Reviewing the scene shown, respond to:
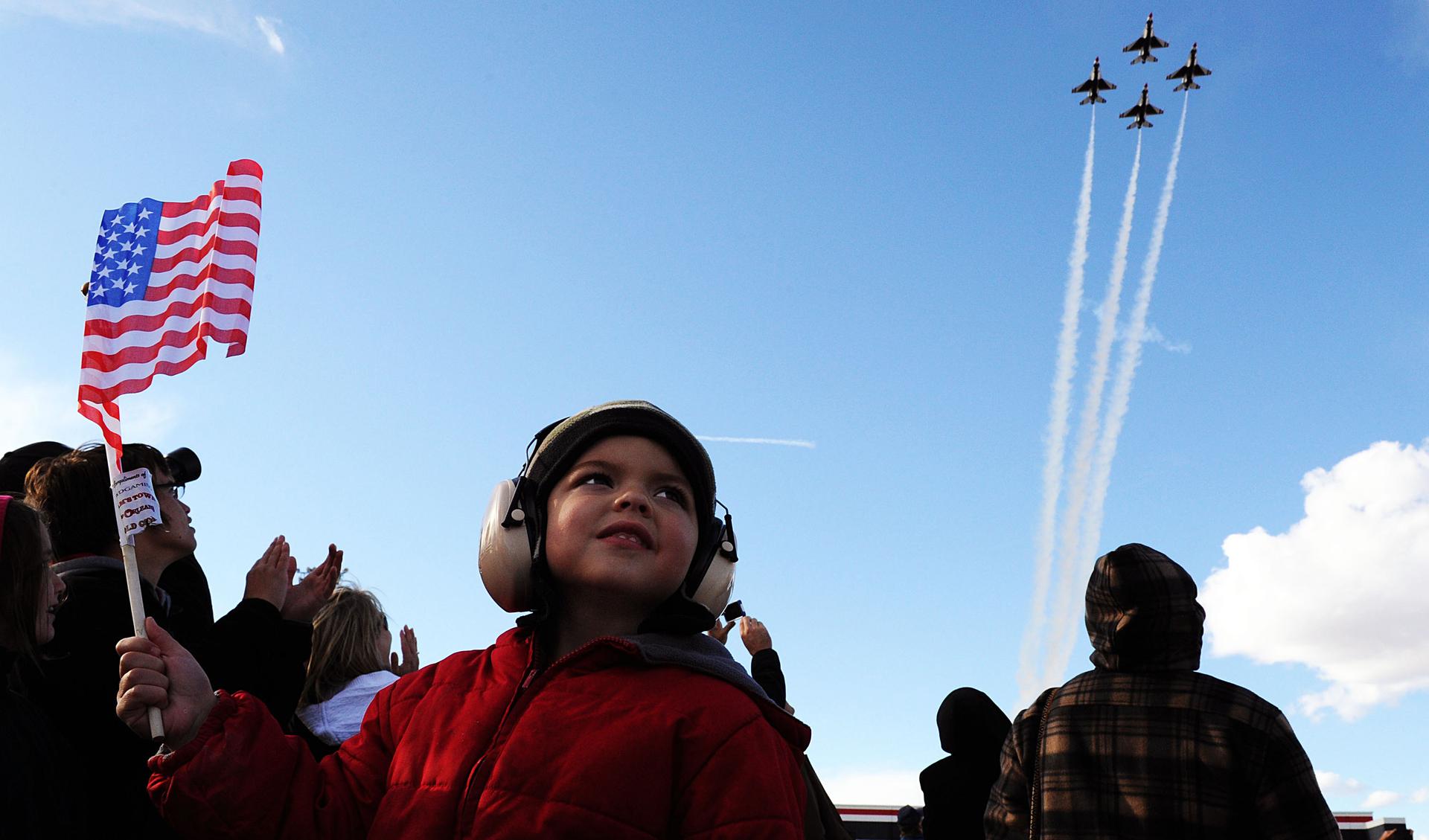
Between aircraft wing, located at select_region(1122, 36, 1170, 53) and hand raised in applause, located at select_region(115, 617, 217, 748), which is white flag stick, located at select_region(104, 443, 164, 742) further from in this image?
aircraft wing, located at select_region(1122, 36, 1170, 53)

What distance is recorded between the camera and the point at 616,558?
9.30ft

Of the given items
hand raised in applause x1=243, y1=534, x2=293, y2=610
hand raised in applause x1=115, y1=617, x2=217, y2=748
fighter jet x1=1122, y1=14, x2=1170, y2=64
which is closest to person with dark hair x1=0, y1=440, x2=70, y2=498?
hand raised in applause x1=243, y1=534, x2=293, y2=610

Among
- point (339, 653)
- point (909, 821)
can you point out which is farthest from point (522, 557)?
point (909, 821)

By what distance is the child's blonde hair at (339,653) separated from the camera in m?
5.34

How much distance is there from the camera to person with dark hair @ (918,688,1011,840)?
6.46 metres

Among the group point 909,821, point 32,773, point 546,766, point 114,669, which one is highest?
point 909,821

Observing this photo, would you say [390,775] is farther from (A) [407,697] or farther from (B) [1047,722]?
(B) [1047,722]

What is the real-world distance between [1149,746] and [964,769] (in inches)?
94.3

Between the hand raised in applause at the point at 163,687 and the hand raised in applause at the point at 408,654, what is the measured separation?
164 inches

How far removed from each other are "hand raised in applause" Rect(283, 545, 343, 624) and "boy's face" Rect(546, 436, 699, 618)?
1.97 meters

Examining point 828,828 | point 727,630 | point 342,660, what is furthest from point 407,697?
point 727,630

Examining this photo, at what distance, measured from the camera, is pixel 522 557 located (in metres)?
2.92

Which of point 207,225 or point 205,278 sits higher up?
point 207,225

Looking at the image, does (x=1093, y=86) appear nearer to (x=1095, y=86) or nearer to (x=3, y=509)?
(x=1095, y=86)
